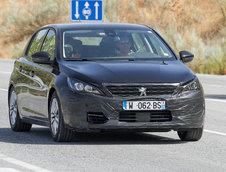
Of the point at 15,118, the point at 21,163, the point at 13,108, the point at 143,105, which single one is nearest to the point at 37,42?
the point at 13,108

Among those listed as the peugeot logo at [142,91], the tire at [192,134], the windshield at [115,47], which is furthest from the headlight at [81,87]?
the tire at [192,134]

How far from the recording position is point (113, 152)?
9.71m

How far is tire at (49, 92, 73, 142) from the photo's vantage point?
34.2 feet

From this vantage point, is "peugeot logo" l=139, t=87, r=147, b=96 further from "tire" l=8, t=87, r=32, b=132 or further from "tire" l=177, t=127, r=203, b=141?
"tire" l=8, t=87, r=32, b=132

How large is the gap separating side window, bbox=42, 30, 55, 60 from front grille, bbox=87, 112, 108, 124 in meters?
1.55

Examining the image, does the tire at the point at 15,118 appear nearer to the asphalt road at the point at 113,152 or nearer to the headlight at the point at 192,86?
the asphalt road at the point at 113,152

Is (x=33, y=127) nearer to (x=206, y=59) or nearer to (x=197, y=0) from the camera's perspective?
(x=206, y=59)

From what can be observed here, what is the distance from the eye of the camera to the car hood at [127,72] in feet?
33.4

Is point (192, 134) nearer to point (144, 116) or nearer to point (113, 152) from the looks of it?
point (144, 116)

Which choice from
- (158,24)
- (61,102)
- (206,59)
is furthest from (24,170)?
(158,24)

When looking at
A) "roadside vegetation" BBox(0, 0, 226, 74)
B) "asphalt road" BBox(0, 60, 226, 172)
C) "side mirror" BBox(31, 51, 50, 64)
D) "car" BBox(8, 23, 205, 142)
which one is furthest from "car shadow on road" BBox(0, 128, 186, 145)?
"roadside vegetation" BBox(0, 0, 226, 74)

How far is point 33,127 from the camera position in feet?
42.9

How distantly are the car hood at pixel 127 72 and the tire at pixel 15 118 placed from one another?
1.72 meters

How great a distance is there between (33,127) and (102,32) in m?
2.23
